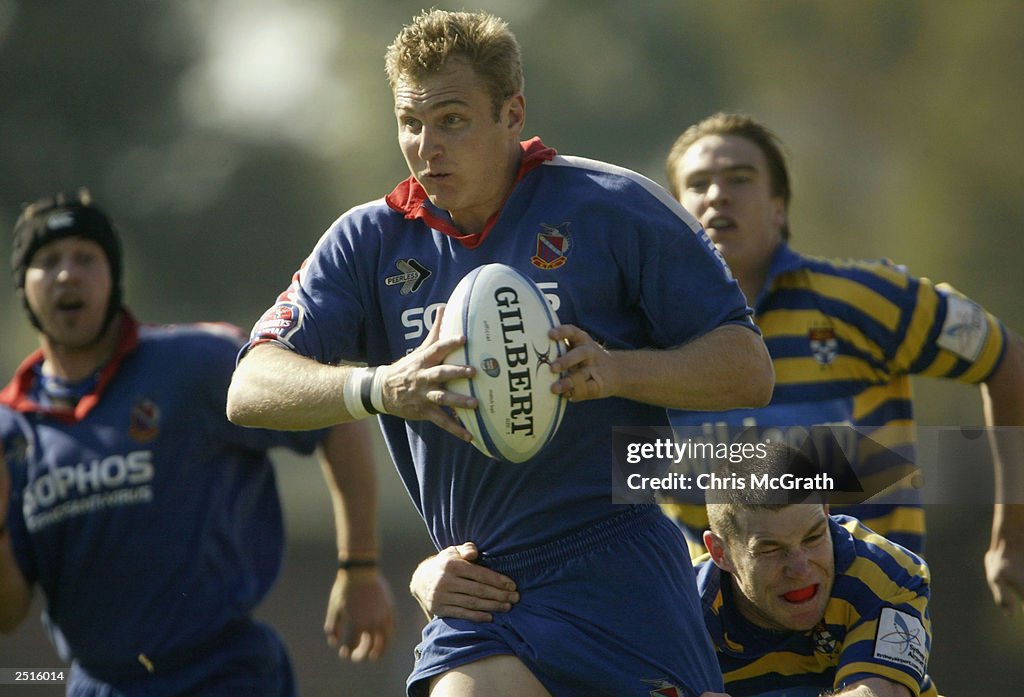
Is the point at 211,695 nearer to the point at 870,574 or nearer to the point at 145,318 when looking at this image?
the point at 870,574

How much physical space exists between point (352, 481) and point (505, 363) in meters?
2.68

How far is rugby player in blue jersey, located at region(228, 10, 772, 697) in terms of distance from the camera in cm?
419

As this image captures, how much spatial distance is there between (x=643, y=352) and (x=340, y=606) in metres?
2.70

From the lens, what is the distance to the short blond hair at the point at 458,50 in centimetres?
434

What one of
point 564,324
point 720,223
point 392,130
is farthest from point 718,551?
point 392,130

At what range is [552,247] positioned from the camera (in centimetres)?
434

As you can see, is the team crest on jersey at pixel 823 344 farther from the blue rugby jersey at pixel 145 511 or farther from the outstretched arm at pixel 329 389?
the outstretched arm at pixel 329 389

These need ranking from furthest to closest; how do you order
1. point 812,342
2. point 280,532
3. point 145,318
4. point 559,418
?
point 145,318
point 280,532
point 812,342
point 559,418

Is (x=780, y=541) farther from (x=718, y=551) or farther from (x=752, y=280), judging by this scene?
(x=752, y=280)

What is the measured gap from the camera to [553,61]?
2053cm

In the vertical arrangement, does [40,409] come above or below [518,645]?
above

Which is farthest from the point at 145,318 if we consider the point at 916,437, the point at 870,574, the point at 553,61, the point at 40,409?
the point at 870,574

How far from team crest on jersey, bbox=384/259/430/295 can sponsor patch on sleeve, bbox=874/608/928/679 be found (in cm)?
169

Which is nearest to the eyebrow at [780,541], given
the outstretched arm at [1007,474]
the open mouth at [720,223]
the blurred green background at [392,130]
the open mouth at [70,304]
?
the outstretched arm at [1007,474]
